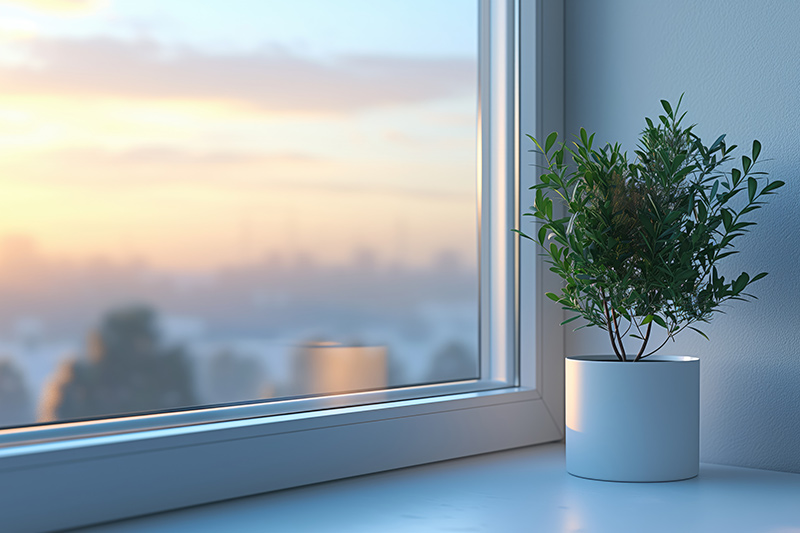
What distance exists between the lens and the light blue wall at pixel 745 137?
104 centimetres

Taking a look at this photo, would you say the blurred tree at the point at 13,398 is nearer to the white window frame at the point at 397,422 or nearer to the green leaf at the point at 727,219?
the white window frame at the point at 397,422

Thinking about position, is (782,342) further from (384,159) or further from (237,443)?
(237,443)

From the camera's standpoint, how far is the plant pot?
958 millimetres

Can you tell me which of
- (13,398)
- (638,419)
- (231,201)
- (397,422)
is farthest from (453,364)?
(13,398)

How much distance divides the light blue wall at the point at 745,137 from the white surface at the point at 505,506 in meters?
0.07

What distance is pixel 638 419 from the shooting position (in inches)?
37.6

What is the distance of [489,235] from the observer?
1.27 metres

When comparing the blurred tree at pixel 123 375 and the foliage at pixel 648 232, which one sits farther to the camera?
the foliage at pixel 648 232

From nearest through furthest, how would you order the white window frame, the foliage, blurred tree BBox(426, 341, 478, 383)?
Result: the white window frame → the foliage → blurred tree BBox(426, 341, 478, 383)

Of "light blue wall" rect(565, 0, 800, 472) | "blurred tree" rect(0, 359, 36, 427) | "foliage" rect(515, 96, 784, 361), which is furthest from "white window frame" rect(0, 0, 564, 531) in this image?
"foliage" rect(515, 96, 784, 361)

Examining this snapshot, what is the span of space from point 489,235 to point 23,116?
0.68 metres

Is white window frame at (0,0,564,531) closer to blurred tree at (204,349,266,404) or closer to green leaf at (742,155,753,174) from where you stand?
blurred tree at (204,349,266,404)

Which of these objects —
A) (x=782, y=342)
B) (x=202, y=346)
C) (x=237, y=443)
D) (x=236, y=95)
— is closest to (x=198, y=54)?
(x=236, y=95)

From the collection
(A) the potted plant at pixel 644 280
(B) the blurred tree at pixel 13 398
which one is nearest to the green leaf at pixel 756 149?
(A) the potted plant at pixel 644 280
